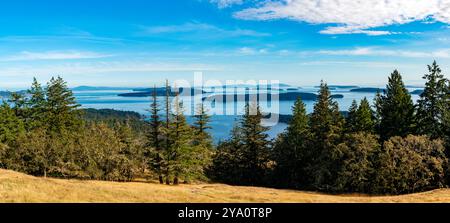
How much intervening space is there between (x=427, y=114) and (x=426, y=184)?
34.5ft

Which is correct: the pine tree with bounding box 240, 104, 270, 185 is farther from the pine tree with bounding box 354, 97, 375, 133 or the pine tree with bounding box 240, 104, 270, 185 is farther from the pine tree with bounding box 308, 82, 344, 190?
the pine tree with bounding box 354, 97, 375, 133

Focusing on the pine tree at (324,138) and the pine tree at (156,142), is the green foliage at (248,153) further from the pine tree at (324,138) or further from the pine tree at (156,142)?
the pine tree at (156,142)

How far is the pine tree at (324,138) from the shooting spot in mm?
48250

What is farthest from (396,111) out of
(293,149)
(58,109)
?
(58,109)

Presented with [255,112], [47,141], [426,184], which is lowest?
[426,184]

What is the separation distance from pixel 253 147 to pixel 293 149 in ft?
20.8

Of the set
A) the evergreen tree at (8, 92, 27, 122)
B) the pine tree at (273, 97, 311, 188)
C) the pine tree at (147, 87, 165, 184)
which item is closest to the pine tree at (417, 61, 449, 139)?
the pine tree at (273, 97, 311, 188)

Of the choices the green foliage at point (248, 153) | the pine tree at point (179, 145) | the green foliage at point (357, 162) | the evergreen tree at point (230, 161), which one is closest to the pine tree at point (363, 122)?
the green foliage at point (357, 162)

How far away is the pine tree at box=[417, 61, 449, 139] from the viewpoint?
4766 cm

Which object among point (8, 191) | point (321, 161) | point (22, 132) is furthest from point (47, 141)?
point (321, 161)
